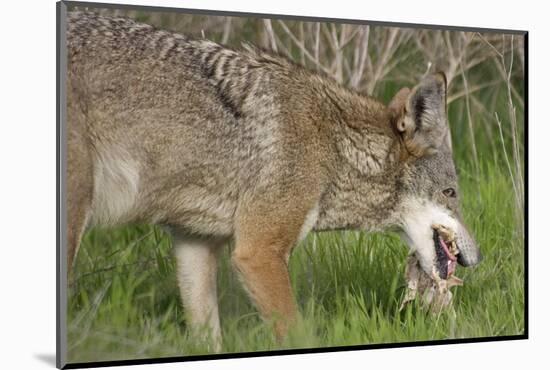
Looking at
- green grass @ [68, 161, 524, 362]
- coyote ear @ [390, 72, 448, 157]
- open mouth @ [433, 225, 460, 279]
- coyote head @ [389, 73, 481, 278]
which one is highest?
coyote ear @ [390, 72, 448, 157]

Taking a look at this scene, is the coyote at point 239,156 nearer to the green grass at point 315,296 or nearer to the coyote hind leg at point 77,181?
the coyote hind leg at point 77,181

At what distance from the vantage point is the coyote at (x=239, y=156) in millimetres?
5617

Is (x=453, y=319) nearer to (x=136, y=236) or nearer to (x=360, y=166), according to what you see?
(x=360, y=166)

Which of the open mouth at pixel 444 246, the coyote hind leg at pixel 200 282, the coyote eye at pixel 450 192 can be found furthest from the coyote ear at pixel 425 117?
the coyote hind leg at pixel 200 282

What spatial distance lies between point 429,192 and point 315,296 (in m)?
0.99

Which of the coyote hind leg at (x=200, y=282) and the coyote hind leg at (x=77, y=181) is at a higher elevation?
the coyote hind leg at (x=77, y=181)

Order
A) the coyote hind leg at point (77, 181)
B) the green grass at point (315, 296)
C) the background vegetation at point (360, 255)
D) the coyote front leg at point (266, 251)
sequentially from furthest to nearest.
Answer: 1. the background vegetation at point (360, 255)
2. the green grass at point (315, 296)
3. the coyote front leg at point (266, 251)
4. the coyote hind leg at point (77, 181)

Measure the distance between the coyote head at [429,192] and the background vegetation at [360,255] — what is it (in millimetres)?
480

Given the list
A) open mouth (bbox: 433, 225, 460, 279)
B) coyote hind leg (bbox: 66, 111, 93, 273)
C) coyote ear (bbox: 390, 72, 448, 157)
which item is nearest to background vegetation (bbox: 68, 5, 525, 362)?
open mouth (bbox: 433, 225, 460, 279)

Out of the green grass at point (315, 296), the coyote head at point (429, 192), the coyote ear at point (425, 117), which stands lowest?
the green grass at point (315, 296)

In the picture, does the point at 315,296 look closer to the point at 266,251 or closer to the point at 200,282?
the point at 200,282

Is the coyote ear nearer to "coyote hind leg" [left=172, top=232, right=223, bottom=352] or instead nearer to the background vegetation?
the background vegetation

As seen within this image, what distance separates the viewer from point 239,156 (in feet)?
19.3

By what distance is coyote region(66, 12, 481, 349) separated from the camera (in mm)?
5617
